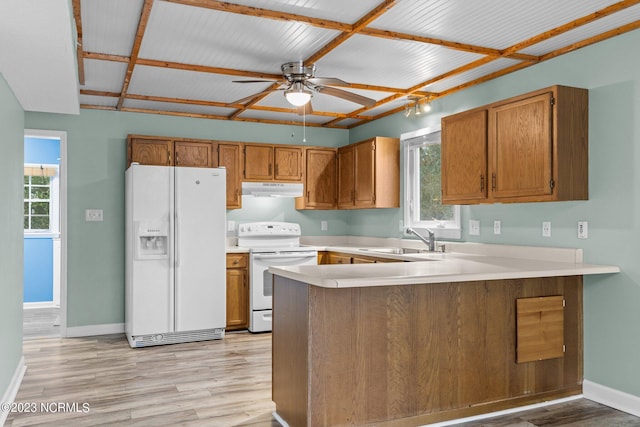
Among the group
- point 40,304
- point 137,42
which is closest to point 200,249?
point 137,42

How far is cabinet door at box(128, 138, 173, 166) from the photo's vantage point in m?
5.39

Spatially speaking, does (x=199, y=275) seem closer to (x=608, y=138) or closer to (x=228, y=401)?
(x=228, y=401)

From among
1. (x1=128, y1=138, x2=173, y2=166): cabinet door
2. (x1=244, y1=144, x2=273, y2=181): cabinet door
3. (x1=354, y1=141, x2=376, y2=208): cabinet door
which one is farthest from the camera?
(x1=244, y1=144, x2=273, y2=181): cabinet door

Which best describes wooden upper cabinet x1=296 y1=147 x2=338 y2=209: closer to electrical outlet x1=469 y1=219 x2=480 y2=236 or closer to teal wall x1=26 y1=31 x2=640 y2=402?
teal wall x1=26 y1=31 x2=640 y2=402

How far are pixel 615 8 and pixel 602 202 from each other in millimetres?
1181

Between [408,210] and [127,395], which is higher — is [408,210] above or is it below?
above

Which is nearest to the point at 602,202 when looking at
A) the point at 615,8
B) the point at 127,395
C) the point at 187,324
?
the point at 615,8

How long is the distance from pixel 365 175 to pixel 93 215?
2932 mm

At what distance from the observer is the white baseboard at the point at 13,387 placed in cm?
303

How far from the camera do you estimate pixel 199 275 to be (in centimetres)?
508

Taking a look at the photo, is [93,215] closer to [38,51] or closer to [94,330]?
[94,330]

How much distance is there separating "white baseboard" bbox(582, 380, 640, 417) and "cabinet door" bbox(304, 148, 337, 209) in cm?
354

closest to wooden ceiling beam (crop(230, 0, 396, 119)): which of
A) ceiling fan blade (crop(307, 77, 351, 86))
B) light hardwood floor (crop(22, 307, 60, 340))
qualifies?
ceiling fan blade (crop(307, 77, 351, 86))

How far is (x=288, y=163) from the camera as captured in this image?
610cm
